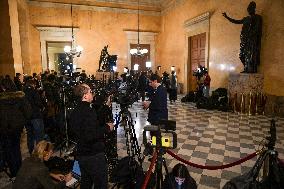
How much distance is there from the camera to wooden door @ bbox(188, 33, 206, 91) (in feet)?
42.3

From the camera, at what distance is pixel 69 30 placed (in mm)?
15539

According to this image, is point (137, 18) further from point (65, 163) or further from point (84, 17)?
point (65, 163)

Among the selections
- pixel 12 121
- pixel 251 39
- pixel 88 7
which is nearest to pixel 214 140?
pixel 12 121

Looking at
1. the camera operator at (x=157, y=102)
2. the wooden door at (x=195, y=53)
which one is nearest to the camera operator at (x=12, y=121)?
the camera operator at (x=157, y=102)

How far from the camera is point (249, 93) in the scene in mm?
8844

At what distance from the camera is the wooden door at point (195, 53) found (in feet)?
42.3

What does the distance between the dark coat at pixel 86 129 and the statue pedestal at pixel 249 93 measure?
7.72 m

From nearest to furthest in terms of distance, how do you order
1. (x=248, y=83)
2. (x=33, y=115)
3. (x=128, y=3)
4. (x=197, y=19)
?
(x=33, y=115) → (x=248, y=83) → (x=197, y=19) → (x=128, y=3)

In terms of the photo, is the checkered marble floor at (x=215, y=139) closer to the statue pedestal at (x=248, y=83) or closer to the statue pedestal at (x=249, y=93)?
the statue pedestal at (x=249, y=93)

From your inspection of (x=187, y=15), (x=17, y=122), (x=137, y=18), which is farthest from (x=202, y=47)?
(x=17, y=122)

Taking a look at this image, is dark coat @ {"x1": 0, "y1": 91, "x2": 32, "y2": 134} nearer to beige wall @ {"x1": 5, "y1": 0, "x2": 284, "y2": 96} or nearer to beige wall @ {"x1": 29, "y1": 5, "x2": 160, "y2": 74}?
beige wall @ {"x1": 5, "y1": 0, "x2": 284, "y2": 96}

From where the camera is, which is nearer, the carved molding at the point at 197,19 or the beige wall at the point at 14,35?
the beige wall at the point at 14,35

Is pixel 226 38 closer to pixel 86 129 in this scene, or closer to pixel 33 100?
pixel 33 100

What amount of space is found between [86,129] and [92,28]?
14.8m
